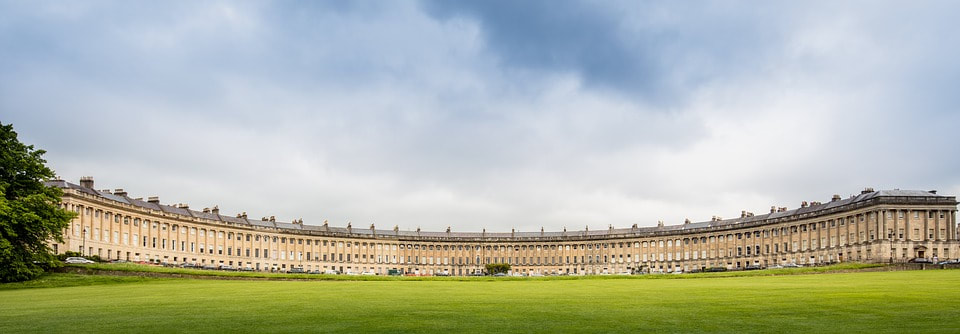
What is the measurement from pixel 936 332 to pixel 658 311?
7.44 m

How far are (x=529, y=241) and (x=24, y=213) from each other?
119561 millimetres

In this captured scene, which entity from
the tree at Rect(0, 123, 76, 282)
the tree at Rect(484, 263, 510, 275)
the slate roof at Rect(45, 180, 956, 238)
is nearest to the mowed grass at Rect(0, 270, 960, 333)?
the tree at Rect(0, 123, 76, 282)

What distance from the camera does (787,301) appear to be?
25.7 meters

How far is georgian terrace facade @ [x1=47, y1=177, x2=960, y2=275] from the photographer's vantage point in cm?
10050

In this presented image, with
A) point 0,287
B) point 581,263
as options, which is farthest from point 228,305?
point 581,263

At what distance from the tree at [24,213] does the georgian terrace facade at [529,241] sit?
37.6 metres

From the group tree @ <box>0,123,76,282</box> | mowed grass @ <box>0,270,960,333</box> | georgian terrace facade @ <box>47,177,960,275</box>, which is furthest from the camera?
georgian terrace facade @ <box>47,177,960,275</box>

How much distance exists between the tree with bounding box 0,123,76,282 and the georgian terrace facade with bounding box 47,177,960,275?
3762 cm

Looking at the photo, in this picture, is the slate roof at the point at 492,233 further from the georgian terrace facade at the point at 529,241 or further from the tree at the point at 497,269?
the tree at the point at 497,269

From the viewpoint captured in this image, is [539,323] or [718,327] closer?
[718,327]

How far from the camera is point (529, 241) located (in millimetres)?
163000

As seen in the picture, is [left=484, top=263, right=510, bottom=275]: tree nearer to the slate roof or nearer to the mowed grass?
A: the slate roof

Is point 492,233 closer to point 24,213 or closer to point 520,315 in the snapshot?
point 24,213

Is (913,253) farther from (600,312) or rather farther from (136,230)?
(136,230)
